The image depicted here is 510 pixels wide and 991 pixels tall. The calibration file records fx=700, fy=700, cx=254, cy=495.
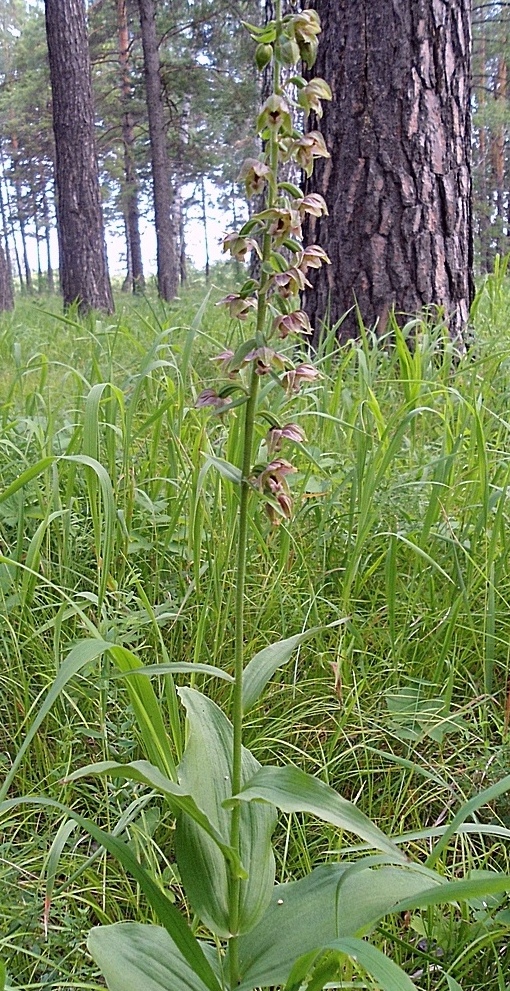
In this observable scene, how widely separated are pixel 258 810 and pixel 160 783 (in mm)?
276

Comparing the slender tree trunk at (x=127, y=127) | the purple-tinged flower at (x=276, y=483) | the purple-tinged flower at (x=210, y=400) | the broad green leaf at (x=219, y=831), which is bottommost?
the broad green leaf at (x=219, y=831)

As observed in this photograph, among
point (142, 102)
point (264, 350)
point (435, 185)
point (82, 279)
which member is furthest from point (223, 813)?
point (142, 102)

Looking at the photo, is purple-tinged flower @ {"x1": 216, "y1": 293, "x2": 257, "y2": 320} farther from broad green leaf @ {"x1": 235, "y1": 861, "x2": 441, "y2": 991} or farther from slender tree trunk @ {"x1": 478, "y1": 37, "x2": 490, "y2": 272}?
slender tree trunk @ {"x1": 478, "y1": 37, "x2": 490, "y2": 272}

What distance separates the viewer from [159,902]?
80 centimetres

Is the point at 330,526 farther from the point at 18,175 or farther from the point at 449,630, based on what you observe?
the point at 18,175

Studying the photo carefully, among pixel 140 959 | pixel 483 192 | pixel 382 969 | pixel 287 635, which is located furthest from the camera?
pixel 483 192

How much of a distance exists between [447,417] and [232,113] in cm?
1087

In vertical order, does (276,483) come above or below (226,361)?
below

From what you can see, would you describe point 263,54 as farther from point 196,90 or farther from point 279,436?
point 196,90

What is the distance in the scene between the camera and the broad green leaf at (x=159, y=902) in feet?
2.60

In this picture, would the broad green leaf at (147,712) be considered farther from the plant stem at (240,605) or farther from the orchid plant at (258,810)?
the plant stem at (240,605)

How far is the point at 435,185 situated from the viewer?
274 centimetres

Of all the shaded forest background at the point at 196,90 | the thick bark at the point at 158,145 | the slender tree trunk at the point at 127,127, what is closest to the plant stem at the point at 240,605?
the shaded forest background at the point at 196,90

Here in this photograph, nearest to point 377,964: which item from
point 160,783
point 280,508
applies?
point 160,783
